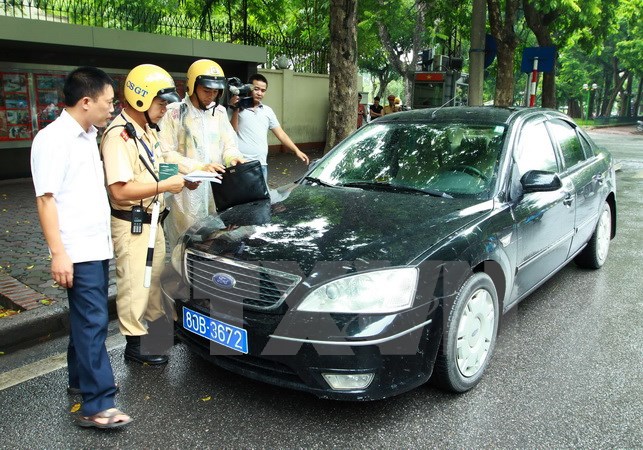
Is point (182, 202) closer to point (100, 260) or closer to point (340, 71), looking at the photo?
point (100, 260)

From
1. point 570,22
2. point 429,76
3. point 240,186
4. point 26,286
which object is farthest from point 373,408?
point 429,76

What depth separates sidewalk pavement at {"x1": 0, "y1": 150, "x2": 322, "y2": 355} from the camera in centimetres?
391

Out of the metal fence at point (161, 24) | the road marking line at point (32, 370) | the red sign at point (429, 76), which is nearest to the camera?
the road marking line at point (32, 370)

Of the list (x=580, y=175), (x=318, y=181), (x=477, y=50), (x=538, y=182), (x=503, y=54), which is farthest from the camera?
(x=503, y=54)

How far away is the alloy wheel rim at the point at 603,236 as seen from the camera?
5422mm

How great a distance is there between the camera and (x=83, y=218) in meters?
2.73

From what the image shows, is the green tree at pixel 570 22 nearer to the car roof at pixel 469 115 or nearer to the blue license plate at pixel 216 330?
the car roof at pixel 469 115

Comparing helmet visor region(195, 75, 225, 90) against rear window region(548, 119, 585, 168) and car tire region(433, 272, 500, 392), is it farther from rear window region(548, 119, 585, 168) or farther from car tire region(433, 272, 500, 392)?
rear window region(548, 119, 585, 168)

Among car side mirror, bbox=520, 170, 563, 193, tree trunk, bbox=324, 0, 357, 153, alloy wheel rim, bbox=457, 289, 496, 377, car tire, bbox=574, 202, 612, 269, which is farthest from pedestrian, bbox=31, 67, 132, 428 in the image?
tree trunk, bbox=324, 0, 357, 153

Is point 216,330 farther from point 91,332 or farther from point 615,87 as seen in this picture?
point 615,87

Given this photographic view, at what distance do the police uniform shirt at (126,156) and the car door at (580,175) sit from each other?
3085 mm

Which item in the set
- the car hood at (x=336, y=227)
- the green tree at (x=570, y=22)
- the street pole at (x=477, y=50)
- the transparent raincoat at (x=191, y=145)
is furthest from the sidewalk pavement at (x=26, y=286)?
the green tree at (x=570, y=22)

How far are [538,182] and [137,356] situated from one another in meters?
2.71

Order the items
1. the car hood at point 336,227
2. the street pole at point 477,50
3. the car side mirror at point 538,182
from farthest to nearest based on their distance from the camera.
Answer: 1. the street pole at point 477,50
2. the car side mirror at point 538,182
3. the car hood at point 336,227
